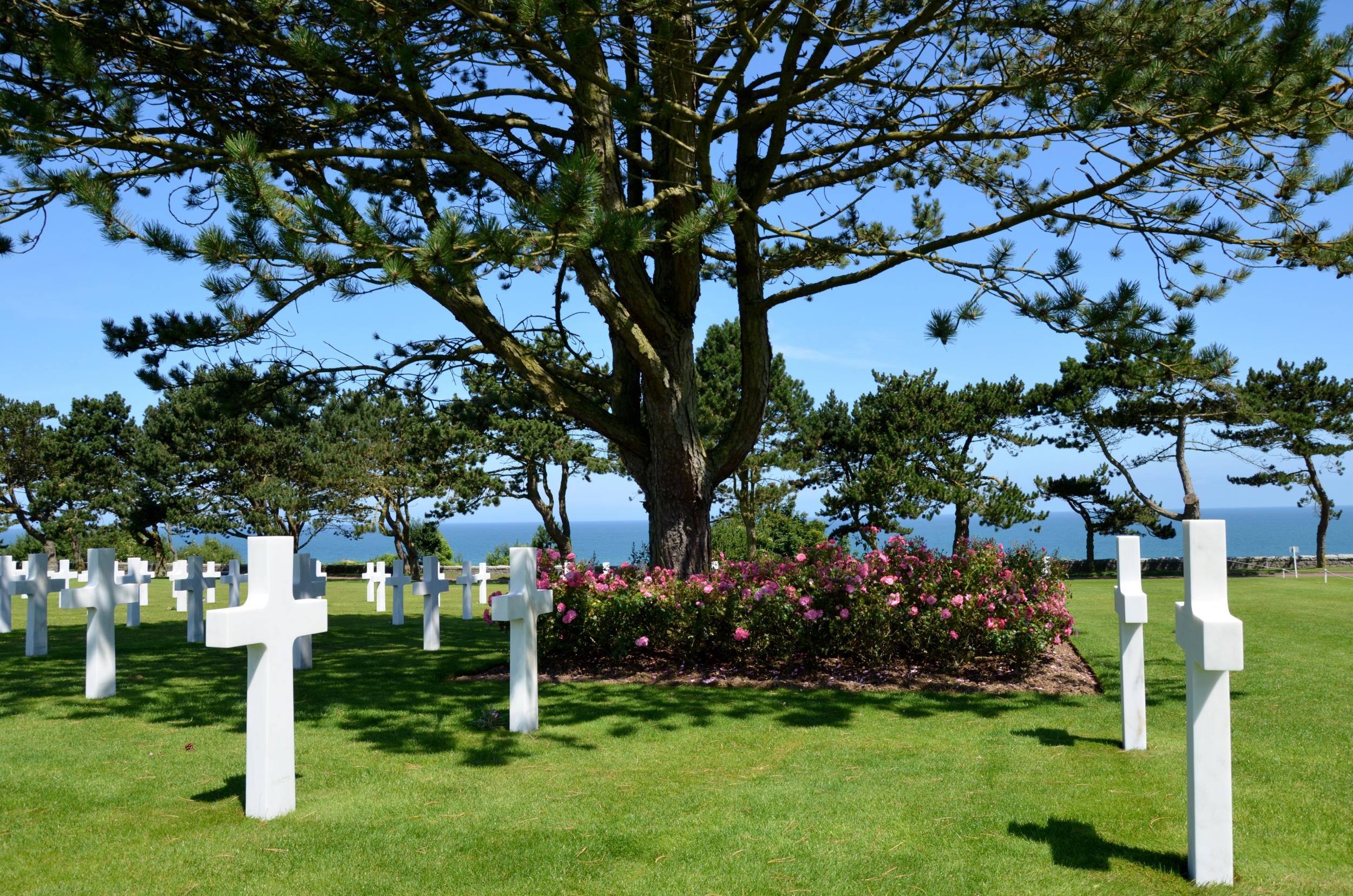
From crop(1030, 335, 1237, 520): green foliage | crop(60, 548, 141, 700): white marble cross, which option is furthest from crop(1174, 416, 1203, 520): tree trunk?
crop(60, 548, 141, 700): white marble cross

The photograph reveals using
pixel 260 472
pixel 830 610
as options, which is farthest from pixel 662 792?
pixel 260 472

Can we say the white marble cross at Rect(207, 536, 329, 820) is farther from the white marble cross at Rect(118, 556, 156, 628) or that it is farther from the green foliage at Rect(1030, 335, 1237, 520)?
the green foliage at Rect(1030, 335, 1237, 520)

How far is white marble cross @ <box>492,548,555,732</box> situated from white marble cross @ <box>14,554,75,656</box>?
268 inches

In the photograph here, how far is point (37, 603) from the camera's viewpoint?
9.90m

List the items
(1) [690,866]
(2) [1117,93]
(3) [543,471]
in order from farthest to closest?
1. (3) [543,471]
2. (2) [1117,93]
3. (1) [690,866]

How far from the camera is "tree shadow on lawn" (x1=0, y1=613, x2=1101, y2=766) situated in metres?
6.09

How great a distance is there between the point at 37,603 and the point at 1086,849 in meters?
10.8

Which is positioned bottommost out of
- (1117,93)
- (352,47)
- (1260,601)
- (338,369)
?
(1260,601)

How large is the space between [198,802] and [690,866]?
8.68 feet

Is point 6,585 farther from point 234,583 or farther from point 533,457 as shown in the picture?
point 533,457

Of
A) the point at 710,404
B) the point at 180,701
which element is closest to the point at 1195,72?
the point at 180,701

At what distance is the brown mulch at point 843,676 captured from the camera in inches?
305

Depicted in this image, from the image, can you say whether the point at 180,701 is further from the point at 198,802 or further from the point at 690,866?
the point at 690,866

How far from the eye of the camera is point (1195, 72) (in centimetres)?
661
